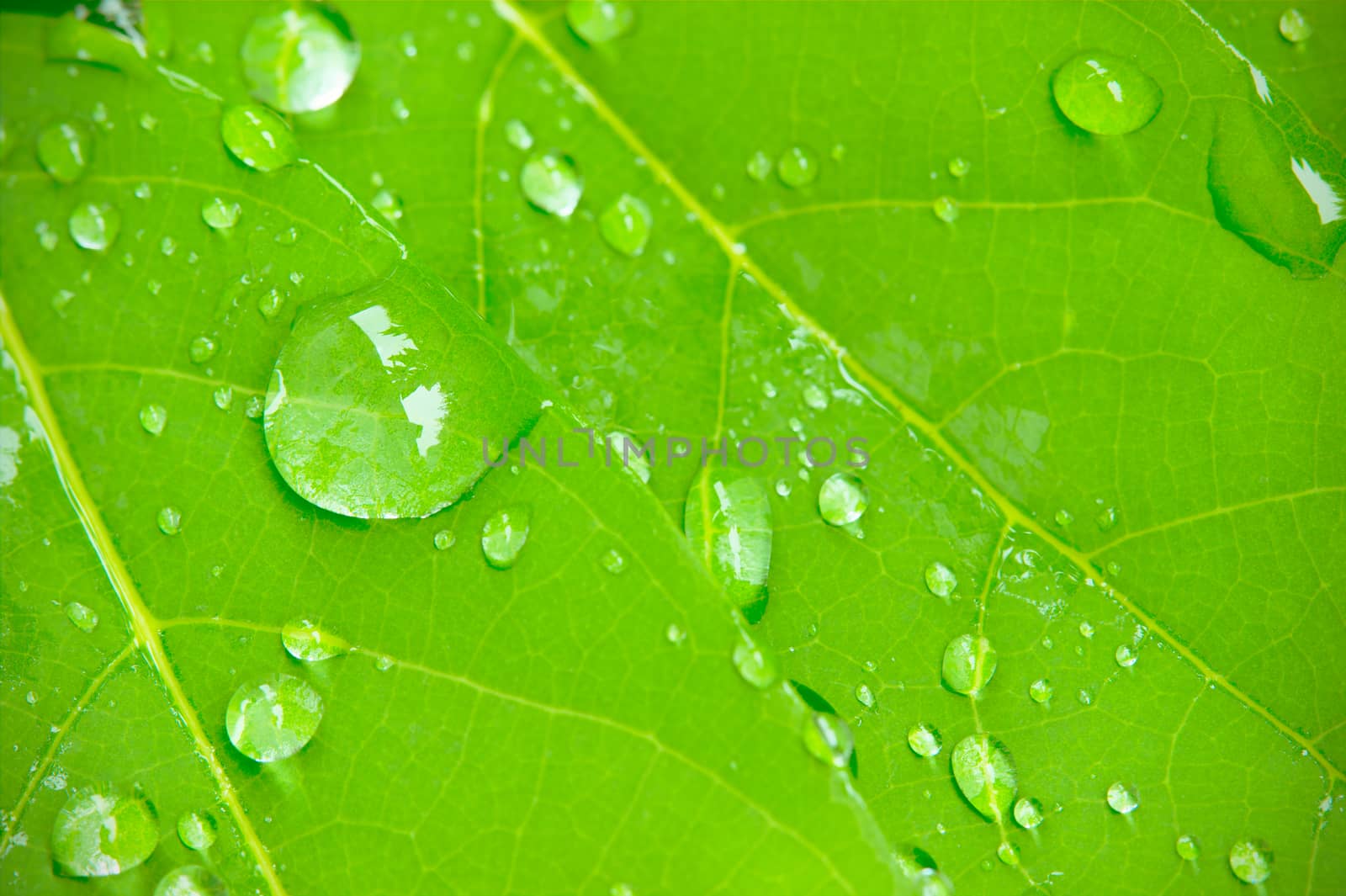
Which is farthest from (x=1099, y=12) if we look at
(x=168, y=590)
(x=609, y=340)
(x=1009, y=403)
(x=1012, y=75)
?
(x=168, y=590)

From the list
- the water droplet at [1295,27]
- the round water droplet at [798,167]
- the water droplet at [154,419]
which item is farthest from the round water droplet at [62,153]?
the water droplet at [1295,27]

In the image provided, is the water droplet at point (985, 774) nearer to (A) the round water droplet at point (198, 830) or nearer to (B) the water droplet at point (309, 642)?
(B) the water droplet at point (309, 642)

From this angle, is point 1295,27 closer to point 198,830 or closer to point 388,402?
point 388,402

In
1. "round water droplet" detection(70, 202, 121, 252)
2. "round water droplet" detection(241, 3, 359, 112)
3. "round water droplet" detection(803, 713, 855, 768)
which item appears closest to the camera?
"round water droplet" detection(803, 713, 855, 768)

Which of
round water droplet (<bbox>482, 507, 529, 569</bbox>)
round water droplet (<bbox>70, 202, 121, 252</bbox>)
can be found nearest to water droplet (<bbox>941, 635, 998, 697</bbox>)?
→ round water droplet (<bbox>482, 507, 529, 569</bbox>)

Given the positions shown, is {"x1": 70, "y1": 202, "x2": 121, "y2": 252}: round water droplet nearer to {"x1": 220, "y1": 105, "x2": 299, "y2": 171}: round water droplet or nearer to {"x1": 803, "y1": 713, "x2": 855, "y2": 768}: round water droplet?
{"x1": 220, "y1": 105, "x2": 299, "y2": 171}: round water droplet
